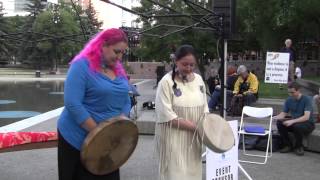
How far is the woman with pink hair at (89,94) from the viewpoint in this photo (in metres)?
3.92

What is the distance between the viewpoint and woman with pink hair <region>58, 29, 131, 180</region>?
3.92 m

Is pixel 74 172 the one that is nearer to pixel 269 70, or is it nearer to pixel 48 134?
pixel 48 134

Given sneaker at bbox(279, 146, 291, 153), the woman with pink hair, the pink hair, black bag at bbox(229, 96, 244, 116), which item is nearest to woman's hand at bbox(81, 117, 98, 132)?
the woman with pink hair

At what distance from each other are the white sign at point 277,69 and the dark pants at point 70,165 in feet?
32.2

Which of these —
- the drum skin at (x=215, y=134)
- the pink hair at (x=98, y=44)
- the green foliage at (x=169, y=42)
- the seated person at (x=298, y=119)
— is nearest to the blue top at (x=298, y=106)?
the seated person at (x=298, y=119)

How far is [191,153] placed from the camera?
→ 4.79 metres

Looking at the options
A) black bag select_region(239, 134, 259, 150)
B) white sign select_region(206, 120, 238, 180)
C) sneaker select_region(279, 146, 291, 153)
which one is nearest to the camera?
white sign select_region(206, 120, 238, 180)

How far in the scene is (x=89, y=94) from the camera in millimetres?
3986

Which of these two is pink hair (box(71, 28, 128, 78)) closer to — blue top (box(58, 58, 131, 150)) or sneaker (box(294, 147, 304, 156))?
blue top (box(58, 58, 131, 150))

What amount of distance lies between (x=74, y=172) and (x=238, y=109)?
30.6 ft

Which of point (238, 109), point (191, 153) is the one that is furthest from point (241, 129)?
point (191, 153)

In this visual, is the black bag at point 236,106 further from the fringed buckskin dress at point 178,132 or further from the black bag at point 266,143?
the fringed buckskin dress at point 178,132

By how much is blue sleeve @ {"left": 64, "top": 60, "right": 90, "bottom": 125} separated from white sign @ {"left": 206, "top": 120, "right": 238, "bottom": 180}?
7.35 ft

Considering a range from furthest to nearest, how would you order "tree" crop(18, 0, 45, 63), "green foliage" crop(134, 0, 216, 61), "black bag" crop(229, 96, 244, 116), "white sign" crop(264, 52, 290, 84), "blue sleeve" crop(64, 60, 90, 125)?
"tree" crop(18, 0, 45, 63), "green foliage" crop(134, 0, 216, 61), "white sign" crop(264, 52, 290, 84), "black bag" crop(229, 96, 244, 116), "blue sleeve" crop(64, 60, 90, 125)
